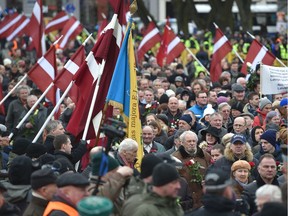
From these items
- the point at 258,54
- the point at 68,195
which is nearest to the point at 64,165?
the point at 68,195

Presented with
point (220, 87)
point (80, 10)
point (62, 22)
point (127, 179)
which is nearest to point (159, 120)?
point (220, 87)

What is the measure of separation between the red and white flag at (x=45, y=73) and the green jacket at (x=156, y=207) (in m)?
8.60

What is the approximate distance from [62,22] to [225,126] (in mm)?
17521

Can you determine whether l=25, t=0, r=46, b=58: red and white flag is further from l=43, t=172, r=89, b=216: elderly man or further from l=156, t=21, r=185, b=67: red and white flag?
l=43, t=172, r=89, b=216: elderly man

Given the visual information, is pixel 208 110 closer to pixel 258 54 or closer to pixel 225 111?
pixel 225 111

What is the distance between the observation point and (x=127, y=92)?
12.3 metres

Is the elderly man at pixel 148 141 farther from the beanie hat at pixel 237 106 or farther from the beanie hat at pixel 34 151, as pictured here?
the beanie hat at pixel 237 106

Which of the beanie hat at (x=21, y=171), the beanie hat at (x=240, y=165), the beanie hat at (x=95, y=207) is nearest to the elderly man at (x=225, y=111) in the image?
the beanie hat at (x=240, y=165)

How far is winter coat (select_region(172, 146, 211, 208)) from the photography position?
11817 millimetres

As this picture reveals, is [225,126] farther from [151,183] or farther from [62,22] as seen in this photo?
[62,22]

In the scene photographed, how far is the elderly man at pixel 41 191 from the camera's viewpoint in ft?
29.4

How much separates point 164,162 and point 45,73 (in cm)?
819

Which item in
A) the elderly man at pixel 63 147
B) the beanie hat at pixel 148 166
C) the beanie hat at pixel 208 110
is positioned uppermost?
the beanie hat at pixel 148 166

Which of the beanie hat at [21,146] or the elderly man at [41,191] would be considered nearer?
the elderly man at [41,191]
